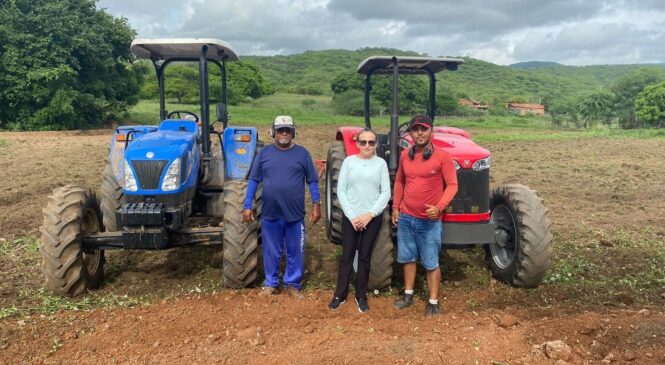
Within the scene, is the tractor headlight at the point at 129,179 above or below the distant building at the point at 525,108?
below

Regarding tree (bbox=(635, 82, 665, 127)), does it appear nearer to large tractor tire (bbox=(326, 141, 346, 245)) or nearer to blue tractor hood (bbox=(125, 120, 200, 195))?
large tractor tire (bbox=(326, 141, 346, 245))

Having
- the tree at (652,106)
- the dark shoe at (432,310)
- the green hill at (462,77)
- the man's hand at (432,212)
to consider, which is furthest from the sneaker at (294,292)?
the green hill at (462,77)

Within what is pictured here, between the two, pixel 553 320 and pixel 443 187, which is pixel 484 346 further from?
pixel 443 187

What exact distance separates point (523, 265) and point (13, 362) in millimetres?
4237

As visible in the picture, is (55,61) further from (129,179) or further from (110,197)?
(129,179)

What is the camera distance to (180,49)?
19.6ft

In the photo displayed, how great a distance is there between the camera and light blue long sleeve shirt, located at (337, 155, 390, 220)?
4.37 metres

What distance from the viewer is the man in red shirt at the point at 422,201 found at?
14.0 feet

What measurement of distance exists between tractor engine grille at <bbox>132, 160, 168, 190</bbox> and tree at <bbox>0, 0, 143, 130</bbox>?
19.1 metres

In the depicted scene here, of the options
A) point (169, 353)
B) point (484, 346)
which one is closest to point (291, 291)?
point (169, 353)

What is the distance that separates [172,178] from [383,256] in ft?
6.93

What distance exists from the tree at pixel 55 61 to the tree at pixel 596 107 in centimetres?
3697

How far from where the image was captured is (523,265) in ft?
16.2

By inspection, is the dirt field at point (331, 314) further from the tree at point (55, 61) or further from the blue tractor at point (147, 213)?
the tree at point (55, 61)
